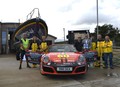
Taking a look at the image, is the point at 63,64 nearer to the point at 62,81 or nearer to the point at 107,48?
the point at 62,81

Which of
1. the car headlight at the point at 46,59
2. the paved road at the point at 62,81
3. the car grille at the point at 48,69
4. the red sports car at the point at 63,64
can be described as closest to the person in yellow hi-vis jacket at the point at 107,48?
the paved road at the point at 62,81

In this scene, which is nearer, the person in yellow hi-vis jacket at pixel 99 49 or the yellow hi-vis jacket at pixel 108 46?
the yellow hi-vis jacket at pixel 108 46

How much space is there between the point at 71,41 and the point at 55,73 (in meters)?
12.9

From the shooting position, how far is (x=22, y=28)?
70.0ft

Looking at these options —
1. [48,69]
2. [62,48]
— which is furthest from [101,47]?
[48,69]

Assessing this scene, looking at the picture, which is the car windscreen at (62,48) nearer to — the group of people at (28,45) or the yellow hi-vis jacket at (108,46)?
the yellow hi-vis jacket at (108,46)

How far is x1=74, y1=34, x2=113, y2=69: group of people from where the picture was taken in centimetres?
1131

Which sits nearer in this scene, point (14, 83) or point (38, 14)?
point (14, 83)

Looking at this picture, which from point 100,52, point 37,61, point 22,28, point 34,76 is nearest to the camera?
point 34,76

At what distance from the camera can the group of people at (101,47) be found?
11.3m

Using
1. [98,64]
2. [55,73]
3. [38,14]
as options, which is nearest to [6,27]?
[38,14]

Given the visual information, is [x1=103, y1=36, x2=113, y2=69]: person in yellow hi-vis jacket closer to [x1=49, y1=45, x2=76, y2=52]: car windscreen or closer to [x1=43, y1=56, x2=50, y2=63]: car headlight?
[x1=49, y1=45, x2=76, y2=52]: car windscreen

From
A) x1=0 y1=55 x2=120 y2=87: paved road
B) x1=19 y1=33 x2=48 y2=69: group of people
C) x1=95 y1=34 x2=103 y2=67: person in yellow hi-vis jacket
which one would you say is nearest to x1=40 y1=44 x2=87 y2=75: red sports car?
x1=0 y1=55 x2=120 y2=87: paved road

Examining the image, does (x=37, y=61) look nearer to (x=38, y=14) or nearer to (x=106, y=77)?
(x=106, y=77)
